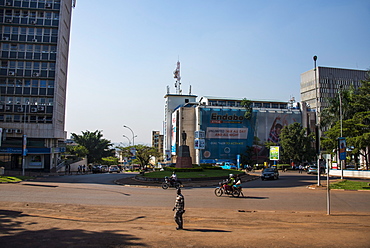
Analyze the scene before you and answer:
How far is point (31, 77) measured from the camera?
57.4 meters

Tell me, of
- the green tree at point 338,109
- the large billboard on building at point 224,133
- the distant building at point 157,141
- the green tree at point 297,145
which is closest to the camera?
the green tree at point 338,109

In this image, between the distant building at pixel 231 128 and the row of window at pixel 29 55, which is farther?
the distant building at pixel 231 128

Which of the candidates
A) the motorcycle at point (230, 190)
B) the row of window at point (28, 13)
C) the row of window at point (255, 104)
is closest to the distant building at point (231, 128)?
the row of window at point (255, 104)

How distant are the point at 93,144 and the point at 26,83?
37031 mm

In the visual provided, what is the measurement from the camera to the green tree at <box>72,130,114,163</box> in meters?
91.9

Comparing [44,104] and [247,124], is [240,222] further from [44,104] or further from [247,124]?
[247,124]

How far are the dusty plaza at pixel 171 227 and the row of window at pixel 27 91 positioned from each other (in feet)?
149

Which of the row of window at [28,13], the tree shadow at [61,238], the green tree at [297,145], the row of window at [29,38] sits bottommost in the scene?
the tree shadow at [61,238]

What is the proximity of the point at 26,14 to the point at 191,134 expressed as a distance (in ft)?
174

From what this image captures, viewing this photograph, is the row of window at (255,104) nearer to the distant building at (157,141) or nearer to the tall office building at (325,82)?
the tall office building at (325,82)

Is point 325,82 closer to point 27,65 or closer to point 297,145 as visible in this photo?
point 297,145

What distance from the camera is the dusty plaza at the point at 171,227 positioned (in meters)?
9.80

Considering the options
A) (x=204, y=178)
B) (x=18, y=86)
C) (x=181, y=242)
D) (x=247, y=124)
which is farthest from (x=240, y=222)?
(x=247, y=124)

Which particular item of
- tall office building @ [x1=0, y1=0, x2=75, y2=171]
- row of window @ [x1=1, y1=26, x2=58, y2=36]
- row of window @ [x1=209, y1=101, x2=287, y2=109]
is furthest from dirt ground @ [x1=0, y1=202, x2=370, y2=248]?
row of window @ [x1=209, y1=101, x2=287, y2=109]
